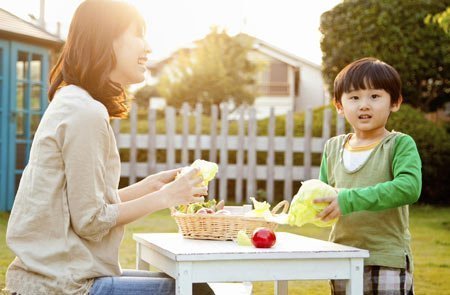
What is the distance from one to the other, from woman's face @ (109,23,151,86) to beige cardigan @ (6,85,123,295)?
0.82 feet

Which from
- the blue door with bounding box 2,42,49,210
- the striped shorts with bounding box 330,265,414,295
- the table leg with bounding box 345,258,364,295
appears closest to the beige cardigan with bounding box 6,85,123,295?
the table leg with bounding box 345,258,364,295

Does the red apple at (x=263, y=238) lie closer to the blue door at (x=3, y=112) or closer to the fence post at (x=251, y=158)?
the blue door at (x=3, y=112)

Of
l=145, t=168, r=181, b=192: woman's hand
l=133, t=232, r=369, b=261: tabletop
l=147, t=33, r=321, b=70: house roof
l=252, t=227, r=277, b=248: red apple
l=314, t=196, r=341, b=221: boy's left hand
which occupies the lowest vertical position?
l=133, t=232, r=369, b=261: tabletop

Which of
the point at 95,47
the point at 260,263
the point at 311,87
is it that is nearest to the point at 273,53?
the point at 311,87

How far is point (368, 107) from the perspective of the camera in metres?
3.58

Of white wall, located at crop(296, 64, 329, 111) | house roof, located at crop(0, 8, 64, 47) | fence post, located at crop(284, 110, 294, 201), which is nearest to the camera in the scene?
house roof, located at crop(0, 8, 64, 47)

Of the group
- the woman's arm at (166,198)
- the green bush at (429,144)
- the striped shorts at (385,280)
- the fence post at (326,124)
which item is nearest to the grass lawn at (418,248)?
Answer: the green bush at (429,144)

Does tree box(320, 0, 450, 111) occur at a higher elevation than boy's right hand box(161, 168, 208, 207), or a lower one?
higher

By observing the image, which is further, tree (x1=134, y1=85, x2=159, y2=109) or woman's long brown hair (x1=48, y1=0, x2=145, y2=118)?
tree (x1=134, y1=85, x2=159, y2=109)

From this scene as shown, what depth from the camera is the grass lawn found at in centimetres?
600

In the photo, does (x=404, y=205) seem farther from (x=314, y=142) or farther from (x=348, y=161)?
(x=314, y=142)

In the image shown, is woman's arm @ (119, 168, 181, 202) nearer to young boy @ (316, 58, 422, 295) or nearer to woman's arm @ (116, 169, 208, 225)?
woman's arm @ (116, 169, 208, 225)

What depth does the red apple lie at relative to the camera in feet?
10.1

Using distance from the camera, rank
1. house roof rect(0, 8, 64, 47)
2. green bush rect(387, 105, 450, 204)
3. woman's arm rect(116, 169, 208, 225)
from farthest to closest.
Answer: green bush rect(387, 105, 450, 204)
house roof rect(0, 8, 64, 47)
woman's arm rect(116, 169, 208, 225)
